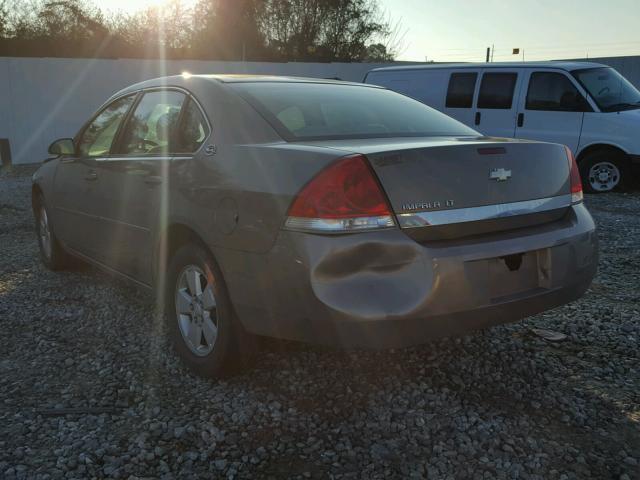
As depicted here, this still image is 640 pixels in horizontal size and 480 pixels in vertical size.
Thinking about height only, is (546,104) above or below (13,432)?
above

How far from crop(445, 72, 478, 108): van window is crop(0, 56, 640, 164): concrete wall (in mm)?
9432

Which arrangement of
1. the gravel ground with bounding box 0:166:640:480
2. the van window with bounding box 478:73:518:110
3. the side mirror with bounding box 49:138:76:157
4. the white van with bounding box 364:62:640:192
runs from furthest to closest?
the van window with bounding box 478:73:518:110 < the white van with bounding box 364:62:640:192 < the side mirror with bounding box 49:138:76:157 < the gravel ground with bounding box 0:166:640:480

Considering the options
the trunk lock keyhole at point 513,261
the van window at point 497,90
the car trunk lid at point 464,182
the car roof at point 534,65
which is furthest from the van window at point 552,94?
→ the trunk lock keyhole at point 513,261

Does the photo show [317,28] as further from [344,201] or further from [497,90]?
[344,201]

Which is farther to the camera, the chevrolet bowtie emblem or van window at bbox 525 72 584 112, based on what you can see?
van window at bbox 525 72 584 112

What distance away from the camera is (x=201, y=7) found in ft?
85.4

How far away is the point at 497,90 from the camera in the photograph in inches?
392

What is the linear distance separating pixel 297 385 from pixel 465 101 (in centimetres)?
819

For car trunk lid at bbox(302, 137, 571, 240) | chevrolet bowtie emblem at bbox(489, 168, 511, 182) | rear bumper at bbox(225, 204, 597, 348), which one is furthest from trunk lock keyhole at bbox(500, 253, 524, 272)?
chevrolet bowtie emblem at bbox(489, 168, 511, 182)

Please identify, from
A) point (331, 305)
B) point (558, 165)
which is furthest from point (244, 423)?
point (558, 165)

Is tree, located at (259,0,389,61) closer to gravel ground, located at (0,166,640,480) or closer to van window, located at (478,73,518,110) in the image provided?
van window, located at (478,73,518,110)

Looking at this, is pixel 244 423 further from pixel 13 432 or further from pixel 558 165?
pixel 558 165

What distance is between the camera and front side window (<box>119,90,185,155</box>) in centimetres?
354

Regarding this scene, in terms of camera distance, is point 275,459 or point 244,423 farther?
point 244,423
